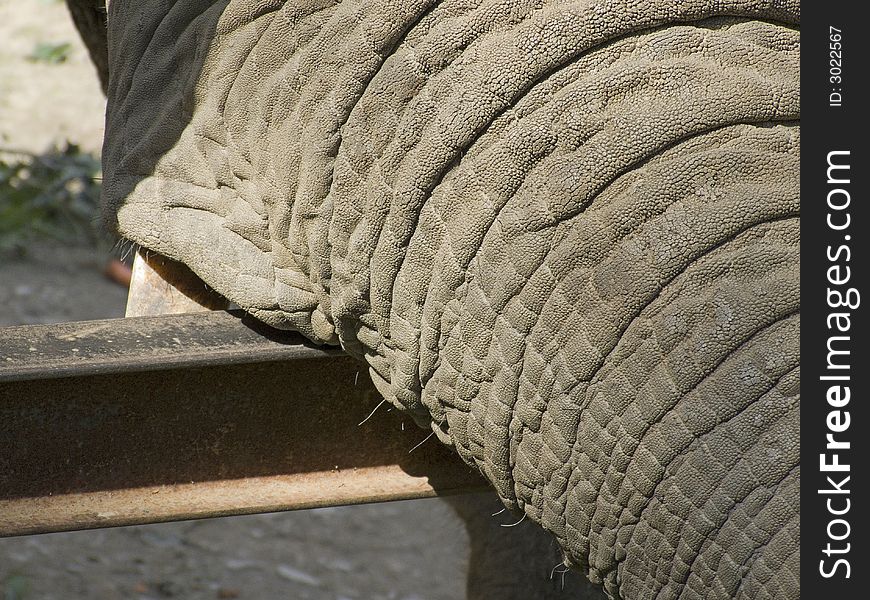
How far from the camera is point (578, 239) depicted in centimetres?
116

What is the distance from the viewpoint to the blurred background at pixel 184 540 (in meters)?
2.36

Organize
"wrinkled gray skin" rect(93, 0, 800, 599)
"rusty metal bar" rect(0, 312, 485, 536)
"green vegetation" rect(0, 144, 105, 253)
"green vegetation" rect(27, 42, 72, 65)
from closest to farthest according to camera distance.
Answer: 1. "wrinkled gray skin" rect(93, 0, 800, 599)
2. "rusty metal bar" rect(0, 312, 485, 536)
3. "green vegetation" rect(0, 144, 105, 253)
4. "green vegetation" rect(27, 42, 72, 65)

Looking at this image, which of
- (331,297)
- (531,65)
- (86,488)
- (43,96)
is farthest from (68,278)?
(531,65)

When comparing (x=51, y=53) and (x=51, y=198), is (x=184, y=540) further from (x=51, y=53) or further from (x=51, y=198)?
(x=51, y=53)

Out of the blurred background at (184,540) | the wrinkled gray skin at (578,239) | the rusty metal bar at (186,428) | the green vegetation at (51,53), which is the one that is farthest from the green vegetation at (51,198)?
the wrinkled gray skin at (578,239)

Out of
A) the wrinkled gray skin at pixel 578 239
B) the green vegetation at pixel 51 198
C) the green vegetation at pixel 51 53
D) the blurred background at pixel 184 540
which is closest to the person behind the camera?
the wrinkled gray skin at pixel 578 239

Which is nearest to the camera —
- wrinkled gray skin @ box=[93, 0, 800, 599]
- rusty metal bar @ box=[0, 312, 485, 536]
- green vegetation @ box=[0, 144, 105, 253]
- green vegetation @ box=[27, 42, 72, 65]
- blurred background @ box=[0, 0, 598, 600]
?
wrinkled gray skin @ box=[93, 0, 800, 599]

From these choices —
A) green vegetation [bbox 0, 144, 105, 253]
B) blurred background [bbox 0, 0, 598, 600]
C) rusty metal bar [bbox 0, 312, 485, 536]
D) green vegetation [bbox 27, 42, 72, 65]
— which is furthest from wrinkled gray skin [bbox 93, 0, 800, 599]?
green vegetation [bbox 27, 42, 72, 65]

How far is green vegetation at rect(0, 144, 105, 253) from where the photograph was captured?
→ 15.2ft

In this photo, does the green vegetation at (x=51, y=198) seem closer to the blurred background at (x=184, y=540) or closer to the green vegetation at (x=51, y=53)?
the blurred background at (x=184, y=540)

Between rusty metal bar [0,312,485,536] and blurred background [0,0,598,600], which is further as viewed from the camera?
blurred background [0,0,598,600]

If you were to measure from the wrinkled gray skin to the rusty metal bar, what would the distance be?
228mm

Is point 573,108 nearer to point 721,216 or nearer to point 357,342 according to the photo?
point 721,216

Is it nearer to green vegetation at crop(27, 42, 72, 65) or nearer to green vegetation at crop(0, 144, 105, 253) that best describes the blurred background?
green vegetation at crop(0, 144, 105, 253)
